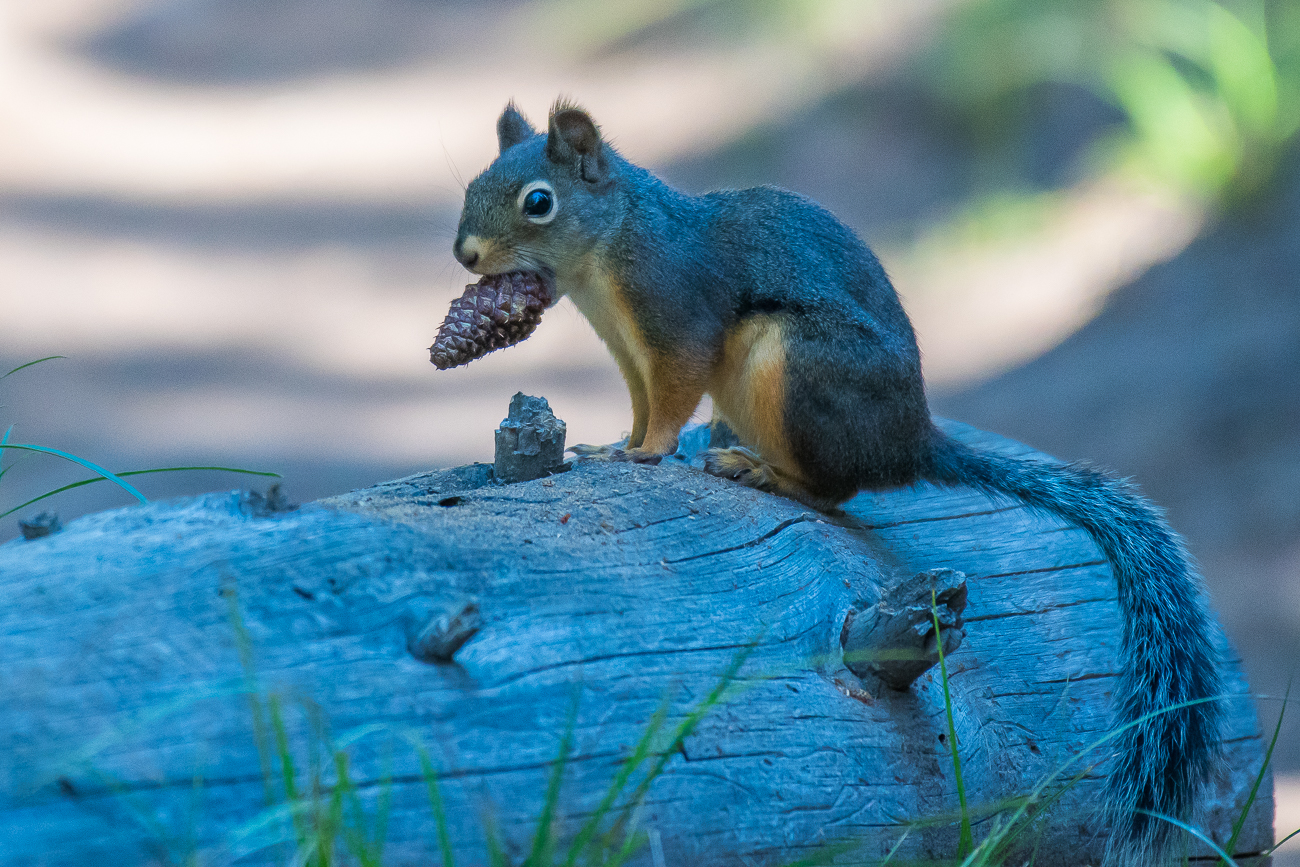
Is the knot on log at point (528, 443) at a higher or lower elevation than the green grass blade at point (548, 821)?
higher

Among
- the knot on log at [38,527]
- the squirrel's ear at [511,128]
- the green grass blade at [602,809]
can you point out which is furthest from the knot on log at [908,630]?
the squirrel's ear at [511,128]

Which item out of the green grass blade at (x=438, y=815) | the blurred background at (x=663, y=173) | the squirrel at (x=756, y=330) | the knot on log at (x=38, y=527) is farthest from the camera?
the blurred background at (x=663, y=173)

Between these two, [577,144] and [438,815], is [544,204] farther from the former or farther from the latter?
[438,815]

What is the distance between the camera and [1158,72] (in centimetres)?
757

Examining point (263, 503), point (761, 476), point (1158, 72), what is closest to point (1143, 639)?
point (761, 476)

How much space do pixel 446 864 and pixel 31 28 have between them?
1057cm

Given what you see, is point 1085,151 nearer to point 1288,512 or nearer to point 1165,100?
point 1165,100

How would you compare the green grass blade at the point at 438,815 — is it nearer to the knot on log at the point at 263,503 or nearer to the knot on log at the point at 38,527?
the knot on log at the point at 263,503

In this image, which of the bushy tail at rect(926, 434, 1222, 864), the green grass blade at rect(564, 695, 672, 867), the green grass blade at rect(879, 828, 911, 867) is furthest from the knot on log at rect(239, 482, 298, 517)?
the bushy tail at rect(926, 434, 1222, 864)

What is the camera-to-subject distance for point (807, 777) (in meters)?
1.89

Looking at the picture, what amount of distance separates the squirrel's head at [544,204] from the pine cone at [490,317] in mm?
70

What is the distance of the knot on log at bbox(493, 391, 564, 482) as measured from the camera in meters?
2.61

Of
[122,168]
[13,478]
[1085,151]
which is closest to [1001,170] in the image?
[1085,151]

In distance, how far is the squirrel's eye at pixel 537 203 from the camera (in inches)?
119
